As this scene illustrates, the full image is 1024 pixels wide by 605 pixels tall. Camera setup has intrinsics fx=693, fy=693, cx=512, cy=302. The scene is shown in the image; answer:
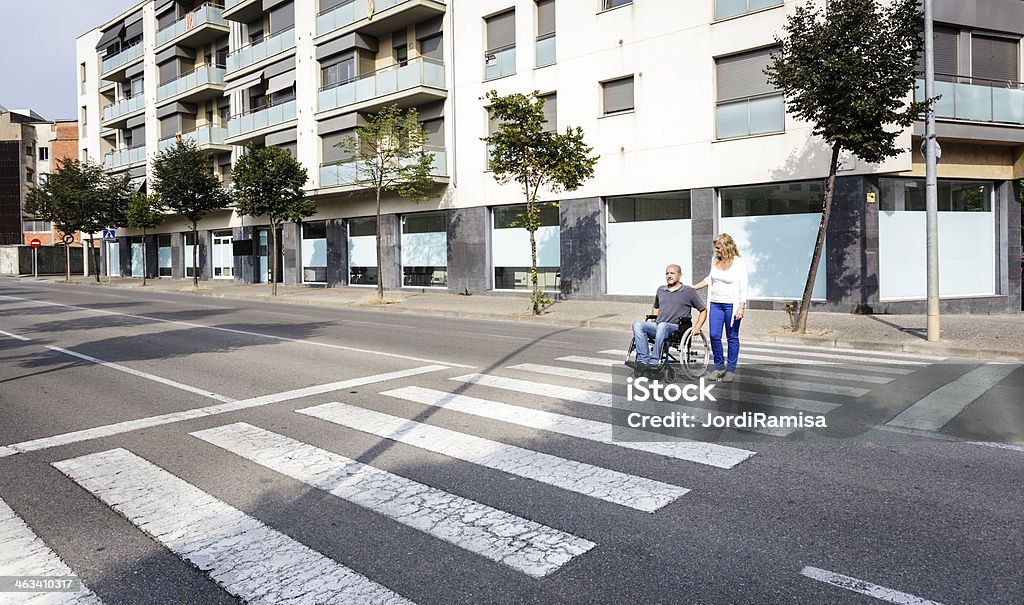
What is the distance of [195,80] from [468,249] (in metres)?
23.4

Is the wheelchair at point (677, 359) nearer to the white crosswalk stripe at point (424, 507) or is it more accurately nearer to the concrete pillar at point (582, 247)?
the white crosswalk stripe at point (424, 507)

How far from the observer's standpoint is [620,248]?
2052 centimetres

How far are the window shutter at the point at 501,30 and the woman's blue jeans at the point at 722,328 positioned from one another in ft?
57.9

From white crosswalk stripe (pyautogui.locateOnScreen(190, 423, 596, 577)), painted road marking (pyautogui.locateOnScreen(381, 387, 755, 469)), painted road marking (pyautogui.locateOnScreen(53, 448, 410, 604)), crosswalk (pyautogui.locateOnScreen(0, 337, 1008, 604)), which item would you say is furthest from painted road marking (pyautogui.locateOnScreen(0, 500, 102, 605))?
painted road marking (pyautogui.locateOnScreen(381, 387, 755, 469))

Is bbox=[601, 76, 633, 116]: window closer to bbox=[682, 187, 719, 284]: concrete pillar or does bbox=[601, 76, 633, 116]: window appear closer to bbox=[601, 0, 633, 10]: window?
bbox=[601, 0, 633, 10]: window

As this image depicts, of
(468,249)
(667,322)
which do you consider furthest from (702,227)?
(667,322)

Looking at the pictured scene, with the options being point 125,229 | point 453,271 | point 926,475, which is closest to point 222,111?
point 125,229

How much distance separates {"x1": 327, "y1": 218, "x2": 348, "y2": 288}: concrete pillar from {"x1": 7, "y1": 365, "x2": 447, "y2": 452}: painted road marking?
21.8 m

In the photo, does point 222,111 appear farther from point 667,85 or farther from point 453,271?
point 667,85

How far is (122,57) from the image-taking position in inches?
1812

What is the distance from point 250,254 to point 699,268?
81.9ft

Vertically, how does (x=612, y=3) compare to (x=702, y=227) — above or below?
above

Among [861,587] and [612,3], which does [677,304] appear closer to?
[861,587]

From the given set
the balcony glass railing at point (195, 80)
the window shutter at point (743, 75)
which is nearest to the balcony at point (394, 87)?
the window shutter at point (743, 75)
